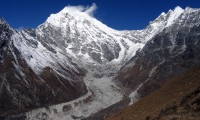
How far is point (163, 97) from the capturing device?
1705 inches

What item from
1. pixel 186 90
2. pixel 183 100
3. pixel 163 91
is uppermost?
pixel 163 91

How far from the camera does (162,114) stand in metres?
35.3

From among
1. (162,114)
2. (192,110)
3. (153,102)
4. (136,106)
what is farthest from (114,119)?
(192,110)

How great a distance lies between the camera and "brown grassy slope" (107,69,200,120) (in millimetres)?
40031

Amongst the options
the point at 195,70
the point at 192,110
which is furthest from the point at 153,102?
the point at 192,110

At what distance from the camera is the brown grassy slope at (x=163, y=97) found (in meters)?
40.0

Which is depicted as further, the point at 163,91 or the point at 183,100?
the point at 163,91

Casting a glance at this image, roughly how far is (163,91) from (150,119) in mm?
9470

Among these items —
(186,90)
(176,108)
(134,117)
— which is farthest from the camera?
(134,117)

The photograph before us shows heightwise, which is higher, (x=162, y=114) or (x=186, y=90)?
(x=186, y=90)

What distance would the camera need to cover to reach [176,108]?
113 feet

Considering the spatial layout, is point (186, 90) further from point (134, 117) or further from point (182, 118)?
point (182, 118)

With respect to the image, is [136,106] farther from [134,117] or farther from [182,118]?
[182,118]

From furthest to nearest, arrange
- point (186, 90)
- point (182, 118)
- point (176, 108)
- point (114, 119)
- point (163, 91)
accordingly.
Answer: point (114, 119) < point (163, 91) < point (186, 90) < point (176, 108) < point (182, 118)
